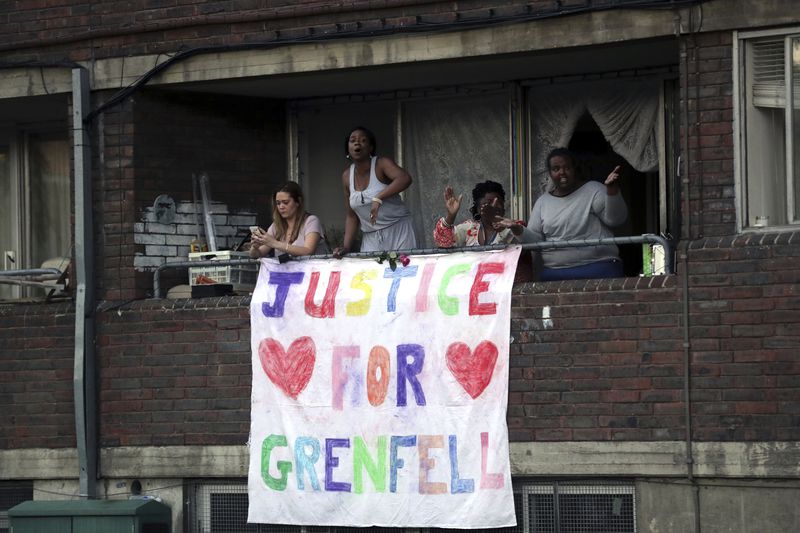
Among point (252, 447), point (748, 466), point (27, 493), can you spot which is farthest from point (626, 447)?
point (27, 493)

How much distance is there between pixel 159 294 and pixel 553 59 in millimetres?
3789

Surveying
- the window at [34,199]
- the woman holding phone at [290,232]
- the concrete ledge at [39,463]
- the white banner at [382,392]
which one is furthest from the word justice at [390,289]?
the window at [34,199]

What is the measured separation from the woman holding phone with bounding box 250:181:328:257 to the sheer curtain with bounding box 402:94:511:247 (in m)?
1.19

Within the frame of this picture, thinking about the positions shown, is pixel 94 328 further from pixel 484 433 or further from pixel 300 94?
pixel 484 433

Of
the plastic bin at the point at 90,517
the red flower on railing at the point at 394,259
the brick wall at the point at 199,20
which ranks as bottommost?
the plastic bin at the point at 90,517

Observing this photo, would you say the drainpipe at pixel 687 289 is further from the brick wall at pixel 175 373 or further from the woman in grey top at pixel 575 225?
the brick wall at pixel 175 373

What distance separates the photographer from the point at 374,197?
A: 1372 centimetres

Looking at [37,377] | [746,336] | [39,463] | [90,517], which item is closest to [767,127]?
[746,336]

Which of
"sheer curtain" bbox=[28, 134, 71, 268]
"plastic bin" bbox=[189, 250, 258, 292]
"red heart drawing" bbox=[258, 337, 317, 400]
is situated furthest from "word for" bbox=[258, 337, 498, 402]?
"sheer curtain" bbox=[28, 134, 71, 268]

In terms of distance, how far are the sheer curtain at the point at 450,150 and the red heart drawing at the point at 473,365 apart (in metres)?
2.11

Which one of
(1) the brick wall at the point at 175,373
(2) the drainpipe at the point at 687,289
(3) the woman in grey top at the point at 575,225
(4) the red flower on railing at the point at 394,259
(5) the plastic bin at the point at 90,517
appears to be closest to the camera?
(2) the drainpipe at the point at 687,289

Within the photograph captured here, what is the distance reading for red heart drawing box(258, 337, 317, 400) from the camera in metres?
13.4

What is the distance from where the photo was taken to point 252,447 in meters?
13.6

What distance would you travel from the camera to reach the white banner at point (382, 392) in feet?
41.8
